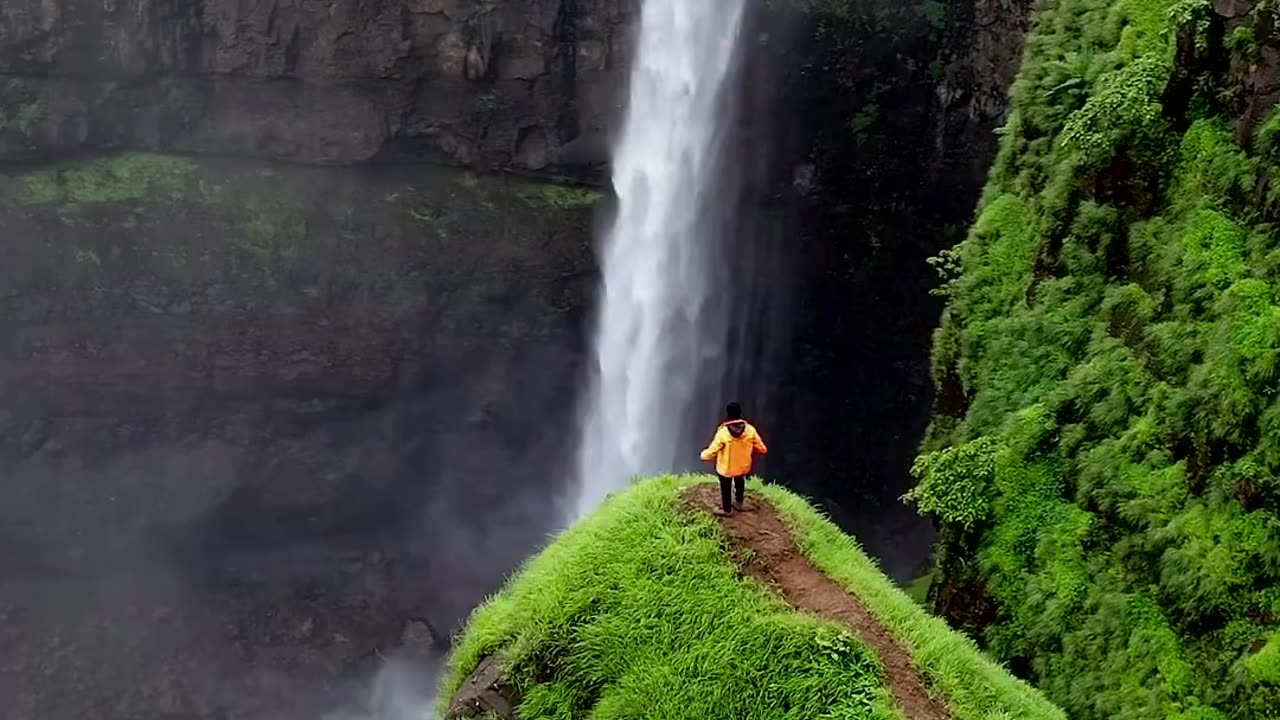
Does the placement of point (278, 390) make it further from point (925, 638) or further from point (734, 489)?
point (925, 638)

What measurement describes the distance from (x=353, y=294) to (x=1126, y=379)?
16348mm

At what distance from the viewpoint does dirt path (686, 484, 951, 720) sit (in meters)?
5.84

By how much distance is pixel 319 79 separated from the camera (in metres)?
20.3

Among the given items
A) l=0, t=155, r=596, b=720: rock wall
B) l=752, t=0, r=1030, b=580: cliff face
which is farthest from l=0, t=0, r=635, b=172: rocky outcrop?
l=752, t=0, r=1030, b=580: cliff face

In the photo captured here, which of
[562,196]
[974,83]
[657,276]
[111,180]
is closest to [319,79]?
[111,180]

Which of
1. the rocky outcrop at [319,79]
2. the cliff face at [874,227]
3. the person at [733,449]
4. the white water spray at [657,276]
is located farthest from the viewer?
the white water spray at [657,276]

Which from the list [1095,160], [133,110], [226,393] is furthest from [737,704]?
[133,110]

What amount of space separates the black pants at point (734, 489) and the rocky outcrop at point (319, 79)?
1507cm

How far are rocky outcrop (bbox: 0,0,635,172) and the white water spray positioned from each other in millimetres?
929

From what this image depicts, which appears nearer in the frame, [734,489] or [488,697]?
[488,697]

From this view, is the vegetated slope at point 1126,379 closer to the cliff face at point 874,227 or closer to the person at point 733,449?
the person at point 733,449

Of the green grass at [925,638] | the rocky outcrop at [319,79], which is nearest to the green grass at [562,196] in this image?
the rocky outcrop at [319,79]

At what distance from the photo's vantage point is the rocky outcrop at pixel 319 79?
64.0ft

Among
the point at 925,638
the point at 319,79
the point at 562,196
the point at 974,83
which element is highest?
the point at 974,83
